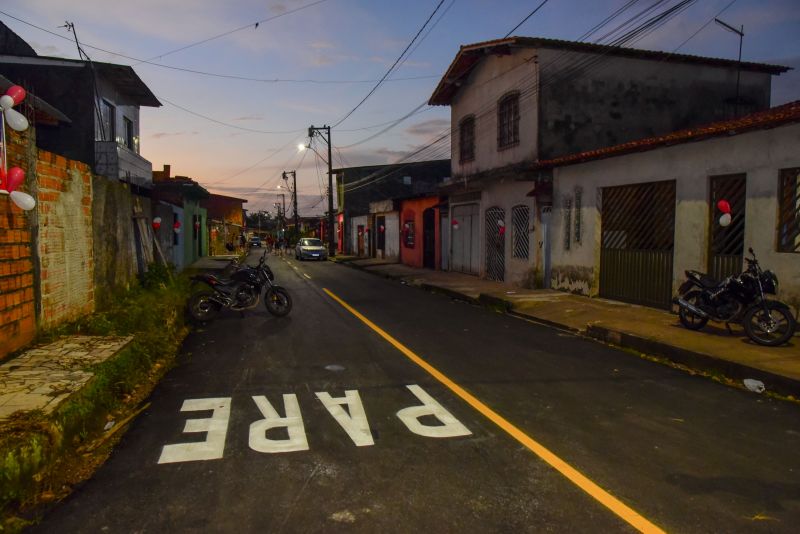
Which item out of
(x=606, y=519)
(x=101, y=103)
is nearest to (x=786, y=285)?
(x=606, y=519)

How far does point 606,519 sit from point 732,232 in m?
9.01

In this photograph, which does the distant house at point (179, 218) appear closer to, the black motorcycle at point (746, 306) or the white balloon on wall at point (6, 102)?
the white balloon on wall at point (6, 102)

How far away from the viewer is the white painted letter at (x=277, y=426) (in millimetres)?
4348

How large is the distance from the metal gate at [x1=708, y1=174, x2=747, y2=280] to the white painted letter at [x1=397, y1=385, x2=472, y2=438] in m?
7.49

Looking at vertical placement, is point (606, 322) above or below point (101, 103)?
below

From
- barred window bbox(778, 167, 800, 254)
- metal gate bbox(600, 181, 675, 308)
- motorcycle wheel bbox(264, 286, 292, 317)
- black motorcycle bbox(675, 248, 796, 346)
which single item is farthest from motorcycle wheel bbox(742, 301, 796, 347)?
motorcycle wheel bbox(264, 286, 292, 317)

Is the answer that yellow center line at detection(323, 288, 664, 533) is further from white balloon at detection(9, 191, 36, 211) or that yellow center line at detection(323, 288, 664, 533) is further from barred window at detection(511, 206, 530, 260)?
barred window at detection(511, 206, 530, 260)

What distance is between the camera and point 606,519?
128 inches

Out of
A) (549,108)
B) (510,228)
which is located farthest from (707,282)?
(549,108)

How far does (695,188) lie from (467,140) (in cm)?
1274

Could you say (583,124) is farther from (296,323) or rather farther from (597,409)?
(597,409)

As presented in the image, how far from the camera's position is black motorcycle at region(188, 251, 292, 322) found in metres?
10.8

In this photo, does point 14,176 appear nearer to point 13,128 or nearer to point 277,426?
point 13,128

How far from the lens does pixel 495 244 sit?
19922mm
